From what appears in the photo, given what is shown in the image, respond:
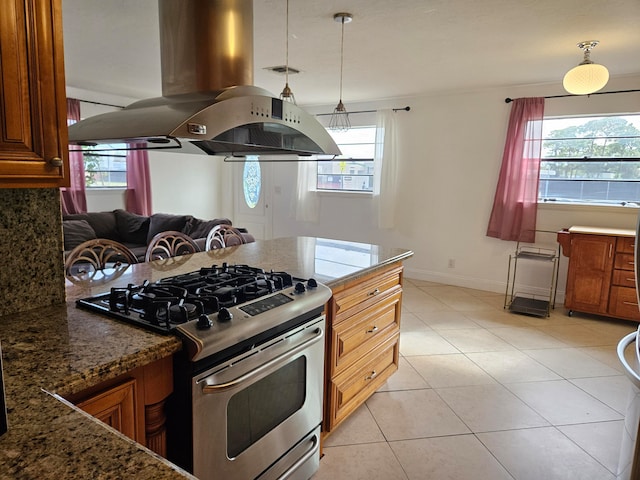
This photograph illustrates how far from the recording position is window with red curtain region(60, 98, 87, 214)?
17.1ft

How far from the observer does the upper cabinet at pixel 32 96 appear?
0.96 meters

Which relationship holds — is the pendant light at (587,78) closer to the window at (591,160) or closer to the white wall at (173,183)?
the window at (591,160)

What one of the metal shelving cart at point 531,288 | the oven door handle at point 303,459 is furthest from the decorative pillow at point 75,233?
the metal shelving cart at point 531,288

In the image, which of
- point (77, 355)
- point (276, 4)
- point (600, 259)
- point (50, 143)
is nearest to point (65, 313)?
point (77, 355)

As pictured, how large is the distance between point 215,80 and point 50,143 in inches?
35.7

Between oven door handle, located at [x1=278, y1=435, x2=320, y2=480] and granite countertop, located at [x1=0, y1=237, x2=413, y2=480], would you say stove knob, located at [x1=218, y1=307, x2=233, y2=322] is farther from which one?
oven door handle, located at [x1=278, y1=435, x2=320, y2=480]

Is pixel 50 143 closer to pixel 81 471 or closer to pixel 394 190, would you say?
pixel 81 471

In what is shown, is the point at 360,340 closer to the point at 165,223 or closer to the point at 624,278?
the point at 624,278

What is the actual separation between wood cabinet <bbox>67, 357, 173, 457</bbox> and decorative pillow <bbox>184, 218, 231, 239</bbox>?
142 inches

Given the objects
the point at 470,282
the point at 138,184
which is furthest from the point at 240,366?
the point at 138,184

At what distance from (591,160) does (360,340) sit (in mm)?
3704

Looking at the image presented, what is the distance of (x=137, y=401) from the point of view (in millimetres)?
1153

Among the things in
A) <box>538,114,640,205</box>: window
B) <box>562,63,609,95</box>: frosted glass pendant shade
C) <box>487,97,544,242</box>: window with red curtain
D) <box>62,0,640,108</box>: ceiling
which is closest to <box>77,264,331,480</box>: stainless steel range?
<box>62,0,640,108</box>: ceiling

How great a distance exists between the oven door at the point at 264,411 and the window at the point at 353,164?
4495 mm
